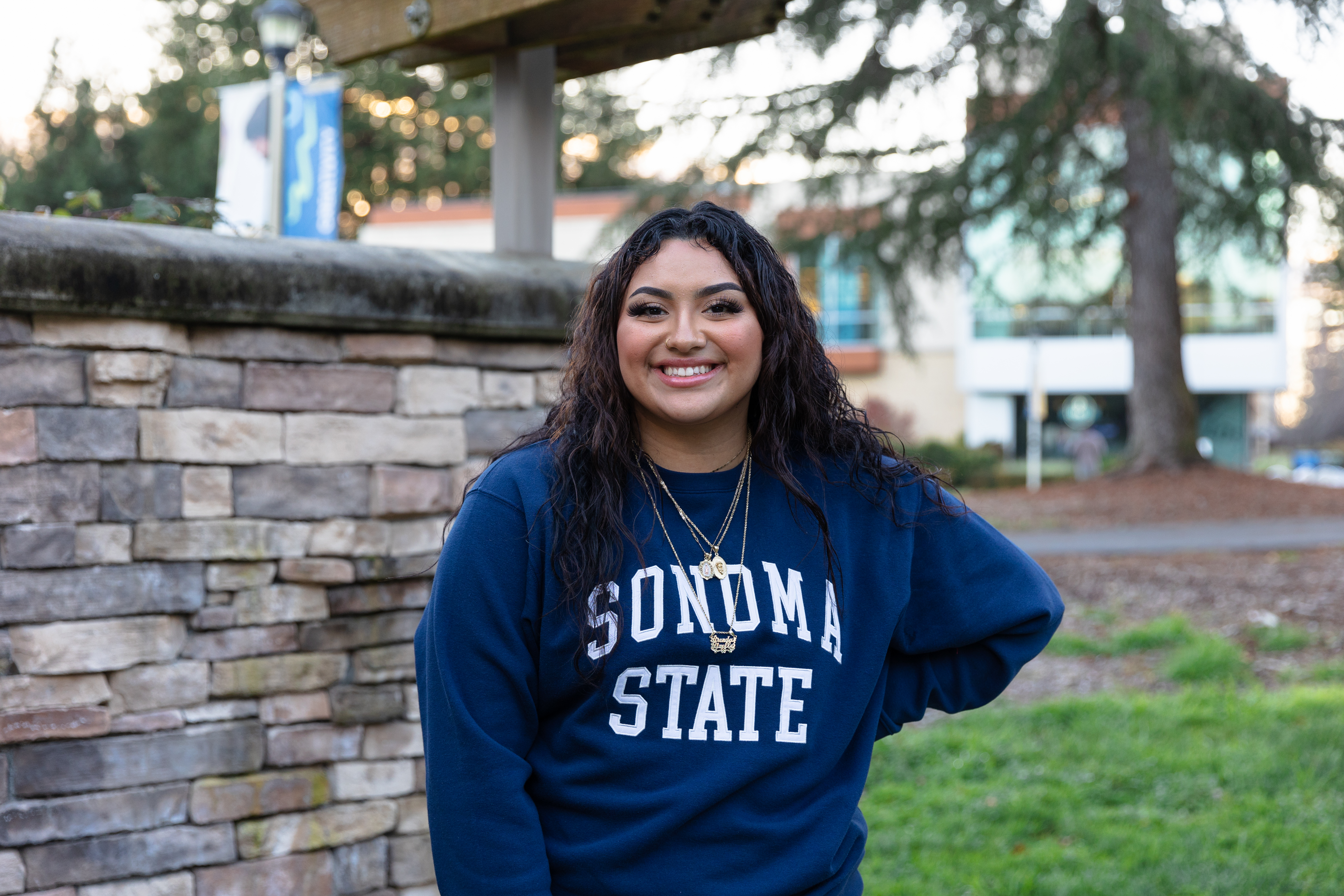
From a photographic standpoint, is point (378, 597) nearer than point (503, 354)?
Yes

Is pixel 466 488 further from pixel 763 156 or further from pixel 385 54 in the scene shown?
pixel 763 156

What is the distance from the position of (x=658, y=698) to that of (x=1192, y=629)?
20.2 ft

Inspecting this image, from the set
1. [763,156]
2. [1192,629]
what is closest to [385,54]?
[1192,629]

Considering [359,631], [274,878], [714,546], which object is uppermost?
[714,546]

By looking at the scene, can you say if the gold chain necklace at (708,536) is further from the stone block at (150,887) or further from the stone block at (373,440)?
the stone block at (150,887)

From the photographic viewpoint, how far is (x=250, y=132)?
29.4ft

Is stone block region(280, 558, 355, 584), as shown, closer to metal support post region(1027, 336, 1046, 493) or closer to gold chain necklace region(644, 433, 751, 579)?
gold chain necklace region(644, 433, 751, 579)

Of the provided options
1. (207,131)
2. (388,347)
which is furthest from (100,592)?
(207,131)

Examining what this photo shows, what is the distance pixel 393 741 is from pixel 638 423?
5.61 ft

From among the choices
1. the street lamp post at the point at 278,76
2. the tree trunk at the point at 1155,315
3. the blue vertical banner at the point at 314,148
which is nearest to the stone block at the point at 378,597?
the street lamp post at the point at 278,76

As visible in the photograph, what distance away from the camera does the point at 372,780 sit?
3.18m

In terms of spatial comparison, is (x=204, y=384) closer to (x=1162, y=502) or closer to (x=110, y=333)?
(x=110, y=333)

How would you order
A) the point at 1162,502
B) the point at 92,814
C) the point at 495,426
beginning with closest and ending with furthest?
the point at 92,814 → the point at 495,426 → the point at 1162,502

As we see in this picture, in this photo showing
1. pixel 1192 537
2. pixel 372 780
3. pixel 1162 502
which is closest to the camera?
pixel 372 780
